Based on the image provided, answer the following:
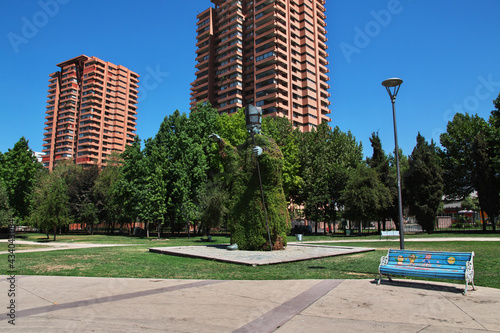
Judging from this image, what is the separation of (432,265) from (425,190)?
1304 inches

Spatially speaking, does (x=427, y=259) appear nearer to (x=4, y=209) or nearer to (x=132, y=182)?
(x=132, y=182)

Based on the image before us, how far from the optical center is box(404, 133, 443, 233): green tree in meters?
36.3

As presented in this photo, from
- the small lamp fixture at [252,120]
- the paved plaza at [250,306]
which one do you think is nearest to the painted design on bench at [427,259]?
the paved plaza at [250,306]

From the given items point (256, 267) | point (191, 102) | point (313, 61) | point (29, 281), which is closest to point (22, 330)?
point (29, 281)

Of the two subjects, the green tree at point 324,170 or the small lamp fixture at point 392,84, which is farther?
the green tree at point 324,170

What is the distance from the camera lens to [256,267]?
10.7 meters

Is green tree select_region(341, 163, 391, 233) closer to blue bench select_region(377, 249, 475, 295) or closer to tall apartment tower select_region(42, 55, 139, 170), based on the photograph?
blue bench select_region(377, 249, 475, 295)

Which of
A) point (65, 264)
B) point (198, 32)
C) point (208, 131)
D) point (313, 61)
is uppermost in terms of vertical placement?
point (198, 32)

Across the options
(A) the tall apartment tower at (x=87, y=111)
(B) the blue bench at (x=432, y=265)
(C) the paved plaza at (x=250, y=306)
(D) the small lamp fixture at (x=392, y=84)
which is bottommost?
(C) the paved plaza at (x=250, y=306)

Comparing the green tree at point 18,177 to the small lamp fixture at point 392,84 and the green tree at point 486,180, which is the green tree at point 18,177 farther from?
the green tree at point 486,180

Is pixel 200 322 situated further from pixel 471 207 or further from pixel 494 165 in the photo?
pixel 471 207

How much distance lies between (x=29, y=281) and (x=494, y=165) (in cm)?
4215

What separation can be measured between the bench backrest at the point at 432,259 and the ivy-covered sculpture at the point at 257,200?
7.45 meters

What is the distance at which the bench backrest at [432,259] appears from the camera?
7.25 metres
